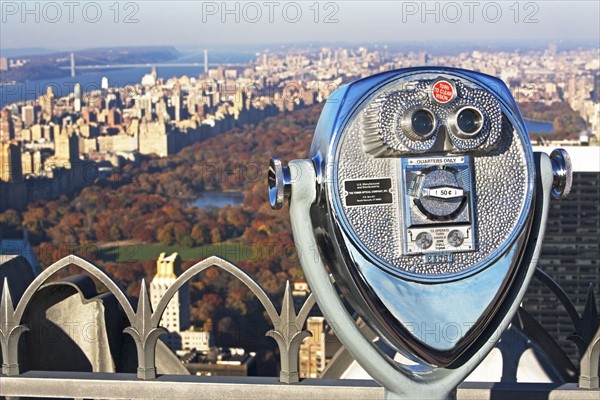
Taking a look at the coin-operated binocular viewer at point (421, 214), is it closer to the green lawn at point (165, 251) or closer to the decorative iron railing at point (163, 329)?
the decorative iron railing at point (163, 329)

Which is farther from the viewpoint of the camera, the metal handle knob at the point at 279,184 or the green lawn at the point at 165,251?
the green lawn at the point at 165,251

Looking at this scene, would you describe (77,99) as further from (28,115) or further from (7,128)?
(7,128)

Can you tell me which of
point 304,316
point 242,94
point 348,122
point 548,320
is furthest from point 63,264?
point 242,94

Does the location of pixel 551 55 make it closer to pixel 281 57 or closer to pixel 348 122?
pixel 281 57

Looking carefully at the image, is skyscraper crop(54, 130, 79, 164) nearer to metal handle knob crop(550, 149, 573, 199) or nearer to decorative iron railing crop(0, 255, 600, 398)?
decorative iron railing crop(0, 255, 600, 398)

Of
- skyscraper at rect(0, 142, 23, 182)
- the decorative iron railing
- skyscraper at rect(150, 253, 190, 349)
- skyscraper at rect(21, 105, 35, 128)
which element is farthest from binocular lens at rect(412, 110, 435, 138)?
skyscraper at rect(21, 105, 35, 128)

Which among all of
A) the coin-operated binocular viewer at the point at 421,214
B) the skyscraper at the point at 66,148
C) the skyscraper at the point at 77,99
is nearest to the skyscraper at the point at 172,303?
the coin-operated binocular viewer at the point at 421,214
